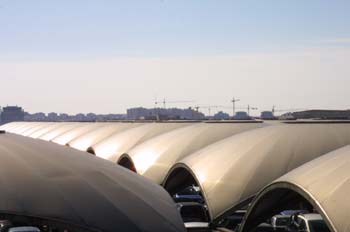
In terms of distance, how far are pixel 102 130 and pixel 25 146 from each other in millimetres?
46628

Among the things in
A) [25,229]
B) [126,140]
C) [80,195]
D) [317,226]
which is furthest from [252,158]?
[126,140]

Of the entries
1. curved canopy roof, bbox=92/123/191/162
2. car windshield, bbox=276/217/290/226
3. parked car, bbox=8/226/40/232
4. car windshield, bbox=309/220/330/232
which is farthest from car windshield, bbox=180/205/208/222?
curved canopy roof, bbox=92/123/191/162

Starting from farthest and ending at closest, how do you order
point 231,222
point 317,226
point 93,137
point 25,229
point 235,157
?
point 93,137
point 235,157
point 231,222
point 317,226
point 25,229

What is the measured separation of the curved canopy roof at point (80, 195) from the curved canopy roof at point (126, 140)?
29.6m

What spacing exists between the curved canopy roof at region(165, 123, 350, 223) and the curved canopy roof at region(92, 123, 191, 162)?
52.5 ft

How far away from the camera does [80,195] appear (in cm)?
1517

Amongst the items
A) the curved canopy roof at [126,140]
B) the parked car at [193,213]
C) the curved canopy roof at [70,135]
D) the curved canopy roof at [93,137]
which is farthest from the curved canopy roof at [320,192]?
the curved canopy roof at [70,135]

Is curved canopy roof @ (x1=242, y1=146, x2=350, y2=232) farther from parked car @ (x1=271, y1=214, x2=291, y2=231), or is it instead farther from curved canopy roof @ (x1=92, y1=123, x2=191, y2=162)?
curved canopy roof @ (x1=92, y1=123, x2=191, y2=162)

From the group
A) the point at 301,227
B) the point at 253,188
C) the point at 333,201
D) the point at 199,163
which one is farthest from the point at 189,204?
the point at 333,201

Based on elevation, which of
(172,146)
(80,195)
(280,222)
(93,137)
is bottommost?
(280,222)

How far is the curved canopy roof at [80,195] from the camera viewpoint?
14.2m

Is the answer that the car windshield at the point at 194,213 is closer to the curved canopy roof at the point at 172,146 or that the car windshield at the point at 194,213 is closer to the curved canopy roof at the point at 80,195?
the curved canopy roof at the point at 172,146

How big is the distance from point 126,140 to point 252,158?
79.8 ft

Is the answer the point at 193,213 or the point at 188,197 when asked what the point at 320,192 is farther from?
the point at 188,197
